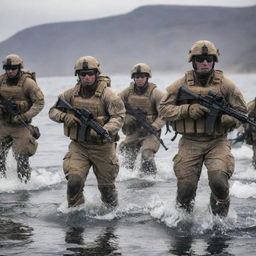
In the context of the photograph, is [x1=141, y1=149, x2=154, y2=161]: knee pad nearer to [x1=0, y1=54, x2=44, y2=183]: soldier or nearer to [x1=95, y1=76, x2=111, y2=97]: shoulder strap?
[x1=0, y1=54, x2=44, y2=183]: soldier

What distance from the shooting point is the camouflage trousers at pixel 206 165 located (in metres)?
8.55

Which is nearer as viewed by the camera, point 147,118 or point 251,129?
point 251,129

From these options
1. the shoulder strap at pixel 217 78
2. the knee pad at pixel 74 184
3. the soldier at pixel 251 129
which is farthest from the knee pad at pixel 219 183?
the soldier at pixel 251 129

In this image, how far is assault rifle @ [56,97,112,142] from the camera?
30.1ft

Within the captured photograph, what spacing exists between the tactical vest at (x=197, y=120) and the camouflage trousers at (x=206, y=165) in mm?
179

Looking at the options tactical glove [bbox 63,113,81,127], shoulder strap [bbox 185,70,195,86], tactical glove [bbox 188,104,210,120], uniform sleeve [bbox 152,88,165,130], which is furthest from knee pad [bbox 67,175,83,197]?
uniform sleeve [bbox 152,88,165,130]

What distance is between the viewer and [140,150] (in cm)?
1395

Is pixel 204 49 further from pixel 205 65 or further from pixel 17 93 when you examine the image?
pixel 17 93

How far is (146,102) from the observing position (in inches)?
543

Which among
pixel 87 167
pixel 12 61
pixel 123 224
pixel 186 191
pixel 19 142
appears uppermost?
pixel 12 61

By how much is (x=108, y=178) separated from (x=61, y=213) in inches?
33.5

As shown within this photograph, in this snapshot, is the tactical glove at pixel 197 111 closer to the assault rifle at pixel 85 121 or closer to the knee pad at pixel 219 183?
the knee pad at pixel 219 183

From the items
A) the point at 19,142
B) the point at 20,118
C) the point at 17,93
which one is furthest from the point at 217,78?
the point at 19,142

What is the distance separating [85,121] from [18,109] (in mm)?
3048
